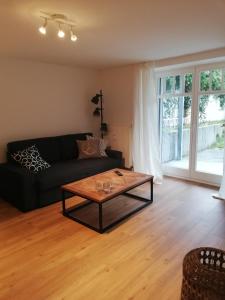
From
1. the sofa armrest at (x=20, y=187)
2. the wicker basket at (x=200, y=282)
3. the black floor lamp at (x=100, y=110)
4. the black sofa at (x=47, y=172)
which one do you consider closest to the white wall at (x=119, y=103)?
the black floor lamp at (x=100, y=110)

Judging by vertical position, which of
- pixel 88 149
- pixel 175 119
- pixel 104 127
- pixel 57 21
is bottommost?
pixel 88 149

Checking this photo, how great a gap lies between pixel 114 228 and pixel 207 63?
2.96 m

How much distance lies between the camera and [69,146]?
4316mm

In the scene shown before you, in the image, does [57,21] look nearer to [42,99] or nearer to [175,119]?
[42,99]

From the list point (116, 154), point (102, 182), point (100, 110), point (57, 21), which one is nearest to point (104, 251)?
point (102, 182)

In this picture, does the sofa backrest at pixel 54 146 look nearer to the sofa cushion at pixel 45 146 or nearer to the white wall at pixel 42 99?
the sofa cushion at pixel 45 146

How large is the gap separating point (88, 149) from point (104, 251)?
2.28 metres

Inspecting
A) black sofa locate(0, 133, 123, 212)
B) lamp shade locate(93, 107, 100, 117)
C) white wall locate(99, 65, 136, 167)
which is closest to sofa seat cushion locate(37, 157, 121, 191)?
black sofa locate(0, 133, 123, 212)

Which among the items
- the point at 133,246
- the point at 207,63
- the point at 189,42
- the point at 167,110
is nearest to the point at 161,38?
the point at 189,42

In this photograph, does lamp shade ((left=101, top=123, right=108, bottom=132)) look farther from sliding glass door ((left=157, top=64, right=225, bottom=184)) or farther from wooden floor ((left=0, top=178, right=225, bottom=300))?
wooden floor ((left=0, top=178, right=225, bottom=300))

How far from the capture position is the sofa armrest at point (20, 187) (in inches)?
120

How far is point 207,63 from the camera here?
3.77 m

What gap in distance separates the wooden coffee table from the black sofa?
0.33 meters

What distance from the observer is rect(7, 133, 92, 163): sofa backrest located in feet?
12.1
